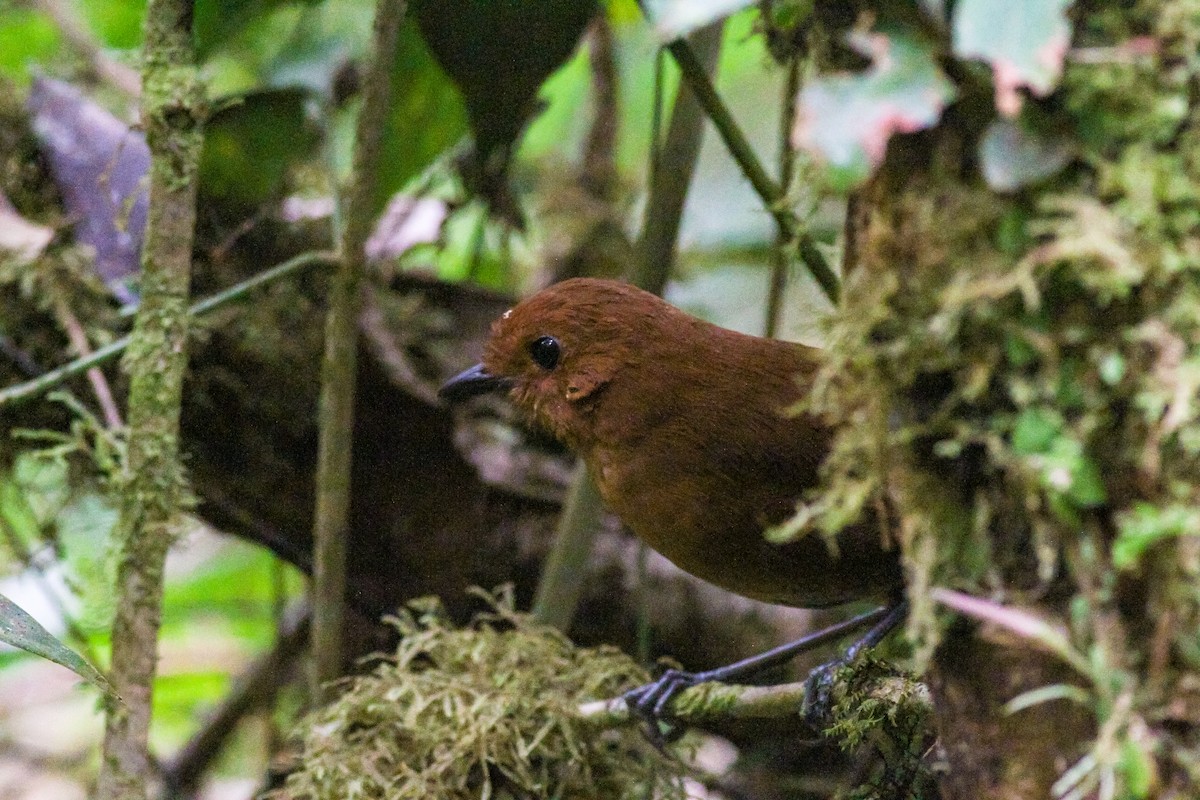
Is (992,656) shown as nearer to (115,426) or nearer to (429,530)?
(115,426)

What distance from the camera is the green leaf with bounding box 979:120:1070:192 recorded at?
98 centimetres

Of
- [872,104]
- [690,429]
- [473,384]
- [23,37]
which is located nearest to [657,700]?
[690,429]

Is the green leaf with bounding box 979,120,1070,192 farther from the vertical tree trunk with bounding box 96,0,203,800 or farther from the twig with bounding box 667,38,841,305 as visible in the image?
the vertical tree trunk with bounding box 96,0,203,800

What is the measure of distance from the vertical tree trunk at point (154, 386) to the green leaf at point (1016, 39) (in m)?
1.46

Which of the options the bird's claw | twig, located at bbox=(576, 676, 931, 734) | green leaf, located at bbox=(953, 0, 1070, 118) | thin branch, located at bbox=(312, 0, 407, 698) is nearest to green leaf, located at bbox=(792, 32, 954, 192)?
green leaf, located at bbox=(953, 0, 1070, 118)

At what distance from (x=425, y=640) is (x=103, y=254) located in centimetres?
129

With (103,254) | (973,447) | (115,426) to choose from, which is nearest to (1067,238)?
(973,447)

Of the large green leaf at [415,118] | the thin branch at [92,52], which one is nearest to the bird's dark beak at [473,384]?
the large green leaf at [415,118]

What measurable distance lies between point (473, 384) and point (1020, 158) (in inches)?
60.3

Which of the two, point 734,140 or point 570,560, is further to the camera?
point 570,560

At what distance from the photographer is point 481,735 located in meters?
2.00

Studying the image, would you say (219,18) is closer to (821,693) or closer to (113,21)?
(113,21)

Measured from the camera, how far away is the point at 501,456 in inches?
121

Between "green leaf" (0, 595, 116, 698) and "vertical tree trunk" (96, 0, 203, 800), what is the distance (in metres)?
0.62
